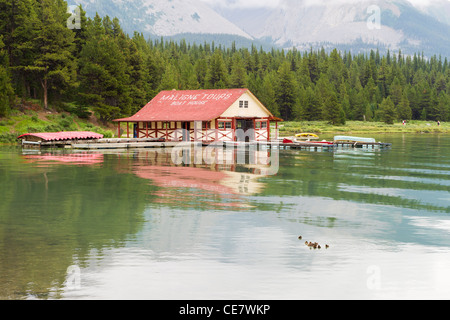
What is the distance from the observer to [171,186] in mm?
25844

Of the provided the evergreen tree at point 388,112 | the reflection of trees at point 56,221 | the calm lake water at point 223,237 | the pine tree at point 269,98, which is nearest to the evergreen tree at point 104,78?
the reflection of trees at point 56,221

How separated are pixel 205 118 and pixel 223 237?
43.9m

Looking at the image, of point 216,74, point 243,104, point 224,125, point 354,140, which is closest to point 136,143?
point 224,125

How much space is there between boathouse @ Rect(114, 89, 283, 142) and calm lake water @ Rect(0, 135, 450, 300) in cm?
3146

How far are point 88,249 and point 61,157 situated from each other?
31.9 meters

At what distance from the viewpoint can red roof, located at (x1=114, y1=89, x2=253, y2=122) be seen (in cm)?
6012

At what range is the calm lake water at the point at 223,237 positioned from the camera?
10.7 m

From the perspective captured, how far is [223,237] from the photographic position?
48.4ft

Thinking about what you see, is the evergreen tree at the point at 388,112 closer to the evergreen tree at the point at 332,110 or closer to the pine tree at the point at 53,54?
the evergreen tree at the point at 332,110

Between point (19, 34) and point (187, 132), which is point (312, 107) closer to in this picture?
point (187, 132)

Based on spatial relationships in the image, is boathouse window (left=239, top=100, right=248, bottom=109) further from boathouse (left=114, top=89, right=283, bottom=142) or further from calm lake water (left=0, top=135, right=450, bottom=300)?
calm lake water (left=0, top=135, right=450, bottom=300)
